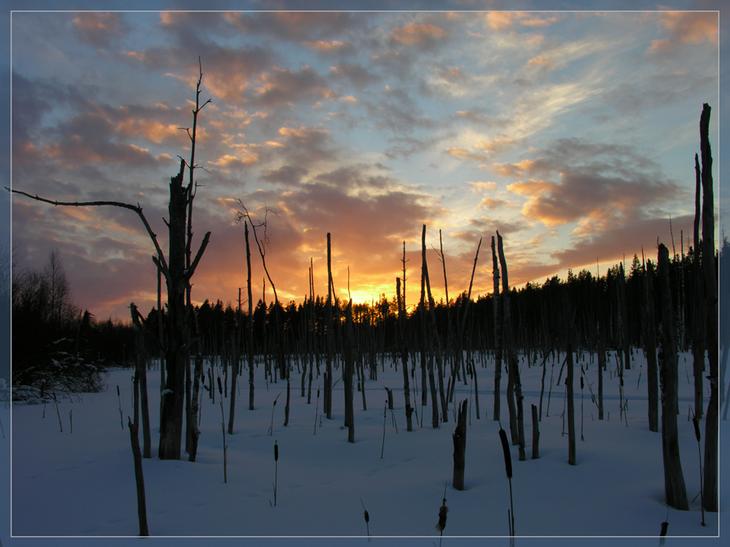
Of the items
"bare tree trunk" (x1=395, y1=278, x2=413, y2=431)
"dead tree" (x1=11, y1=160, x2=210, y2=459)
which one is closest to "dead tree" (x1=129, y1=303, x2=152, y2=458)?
"dead tree" (x1=11, y1=160, x2=210, y2=459)

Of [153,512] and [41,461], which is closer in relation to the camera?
[153,512]

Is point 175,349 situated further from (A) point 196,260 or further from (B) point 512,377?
(B) point 512,377

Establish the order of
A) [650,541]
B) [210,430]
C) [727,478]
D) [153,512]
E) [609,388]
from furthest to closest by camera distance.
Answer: [609,388]
[210,430]
[727,478]
[153,512]
[650,541]

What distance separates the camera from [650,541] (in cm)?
345

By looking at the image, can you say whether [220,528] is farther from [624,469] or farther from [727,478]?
[727,478]

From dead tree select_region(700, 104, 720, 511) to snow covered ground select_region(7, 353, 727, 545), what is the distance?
0.79 ft

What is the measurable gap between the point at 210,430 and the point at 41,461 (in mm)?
3058

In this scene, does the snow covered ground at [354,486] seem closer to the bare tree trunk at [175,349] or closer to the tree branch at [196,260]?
the bare tree trunk at [175,349]

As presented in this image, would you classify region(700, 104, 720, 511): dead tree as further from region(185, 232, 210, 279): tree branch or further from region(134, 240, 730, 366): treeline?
region(185, 232, 210, 279): tree branch

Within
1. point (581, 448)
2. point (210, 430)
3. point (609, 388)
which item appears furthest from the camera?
point (609, 388)

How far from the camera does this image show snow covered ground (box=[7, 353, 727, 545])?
3.81 meters

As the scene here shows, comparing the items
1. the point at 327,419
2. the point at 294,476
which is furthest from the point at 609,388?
the point at 294,476

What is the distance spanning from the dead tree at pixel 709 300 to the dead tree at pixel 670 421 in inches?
6.7

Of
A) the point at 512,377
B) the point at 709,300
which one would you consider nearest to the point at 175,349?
the point at 512,377
